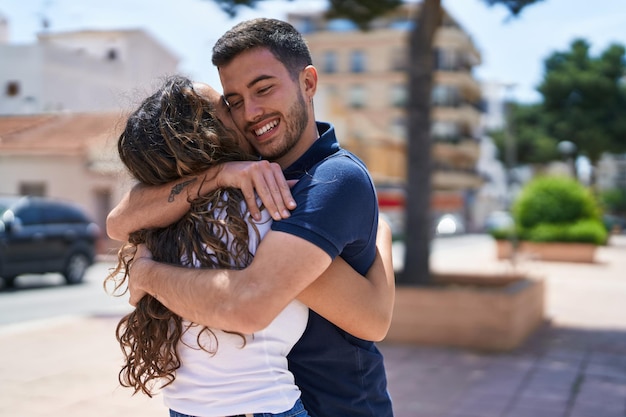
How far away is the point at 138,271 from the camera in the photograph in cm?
166

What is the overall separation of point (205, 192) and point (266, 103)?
0.87ft

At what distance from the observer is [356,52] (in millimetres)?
62562

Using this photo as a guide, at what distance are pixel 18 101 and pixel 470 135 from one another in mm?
63587

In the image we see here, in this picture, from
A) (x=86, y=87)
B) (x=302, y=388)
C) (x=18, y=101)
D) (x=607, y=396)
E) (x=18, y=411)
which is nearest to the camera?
(x=302, y=388)

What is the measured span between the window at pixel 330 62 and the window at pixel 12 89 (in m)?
56.9

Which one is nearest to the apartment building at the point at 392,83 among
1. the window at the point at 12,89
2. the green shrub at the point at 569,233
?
the green shrub at the point at 569,233

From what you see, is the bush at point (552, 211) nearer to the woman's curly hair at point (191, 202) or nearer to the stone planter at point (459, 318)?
the stone planter at point (459, 318)

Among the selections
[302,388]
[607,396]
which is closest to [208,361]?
[302,388]

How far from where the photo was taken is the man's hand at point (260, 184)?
152 cm

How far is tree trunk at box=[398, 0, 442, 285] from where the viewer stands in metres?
8.64

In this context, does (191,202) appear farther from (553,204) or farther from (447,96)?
(447,96)

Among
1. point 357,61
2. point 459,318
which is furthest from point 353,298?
point 357,61

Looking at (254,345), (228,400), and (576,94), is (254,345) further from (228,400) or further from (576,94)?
(576,94)

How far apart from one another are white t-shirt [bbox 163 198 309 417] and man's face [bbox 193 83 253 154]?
0.28 m
